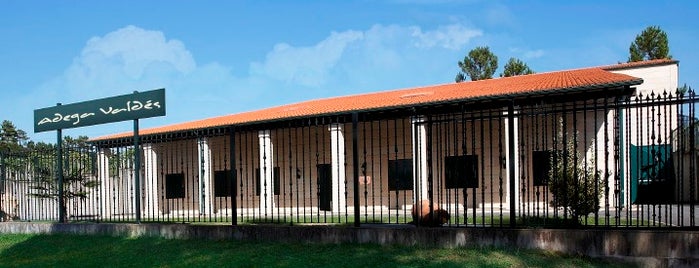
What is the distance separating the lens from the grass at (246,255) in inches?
291

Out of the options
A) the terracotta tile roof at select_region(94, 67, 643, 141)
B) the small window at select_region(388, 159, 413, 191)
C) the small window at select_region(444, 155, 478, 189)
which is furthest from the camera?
the small window at select_region(388, 159, 413, 191)

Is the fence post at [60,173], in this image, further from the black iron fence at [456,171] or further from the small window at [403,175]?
the small window at [403,175]

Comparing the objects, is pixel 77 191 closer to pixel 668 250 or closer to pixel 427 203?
pixel 427 203

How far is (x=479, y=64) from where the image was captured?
40844 mm

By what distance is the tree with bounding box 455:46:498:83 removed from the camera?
40406 millimetres

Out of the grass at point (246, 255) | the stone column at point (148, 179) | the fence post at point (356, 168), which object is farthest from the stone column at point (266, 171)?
the stone column at point (148, 179)

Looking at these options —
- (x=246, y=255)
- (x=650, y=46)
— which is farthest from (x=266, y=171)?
(x=650, y=46)

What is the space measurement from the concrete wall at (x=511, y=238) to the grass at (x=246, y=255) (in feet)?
0.47

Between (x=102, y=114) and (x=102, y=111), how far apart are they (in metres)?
0.06

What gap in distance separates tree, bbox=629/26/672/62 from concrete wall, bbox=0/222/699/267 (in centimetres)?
3084

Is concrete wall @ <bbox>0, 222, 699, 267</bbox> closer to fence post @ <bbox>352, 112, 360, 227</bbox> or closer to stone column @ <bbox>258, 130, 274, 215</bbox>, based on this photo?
fence post @ <bbox>352, 112, 360, 227</bbox>

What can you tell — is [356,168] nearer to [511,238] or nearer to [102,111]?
[511,238]

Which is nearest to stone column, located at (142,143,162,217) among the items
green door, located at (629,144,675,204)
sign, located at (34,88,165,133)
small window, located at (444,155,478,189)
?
sign, located at (34,88,165,133)

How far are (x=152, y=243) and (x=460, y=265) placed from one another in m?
5.45
